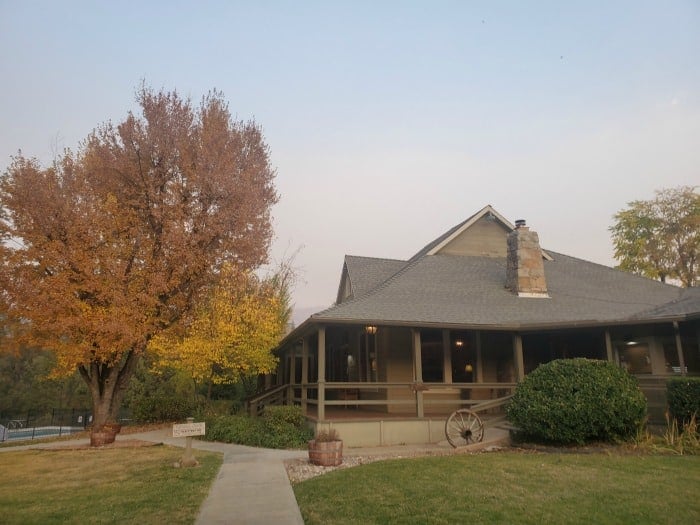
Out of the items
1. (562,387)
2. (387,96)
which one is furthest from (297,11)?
(562,387)

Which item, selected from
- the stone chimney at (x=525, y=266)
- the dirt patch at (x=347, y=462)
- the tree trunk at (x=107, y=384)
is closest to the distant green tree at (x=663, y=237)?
the stone chimney at (x=525, y=266)

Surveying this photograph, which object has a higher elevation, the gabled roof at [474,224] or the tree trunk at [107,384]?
the gabled roof at [474,224]

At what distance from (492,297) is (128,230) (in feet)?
46.6

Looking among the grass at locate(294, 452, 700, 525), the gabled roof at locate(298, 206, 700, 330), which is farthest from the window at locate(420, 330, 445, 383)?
the grass at locate(294, 452, 700, 525)

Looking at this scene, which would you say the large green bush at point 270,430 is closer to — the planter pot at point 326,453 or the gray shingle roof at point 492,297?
the planter pot at point 326,453

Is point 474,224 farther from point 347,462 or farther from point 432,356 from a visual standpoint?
point 347,462

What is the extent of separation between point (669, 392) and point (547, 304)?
18.7 ft

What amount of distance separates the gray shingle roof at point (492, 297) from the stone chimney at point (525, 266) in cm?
43

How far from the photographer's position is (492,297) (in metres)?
17.1

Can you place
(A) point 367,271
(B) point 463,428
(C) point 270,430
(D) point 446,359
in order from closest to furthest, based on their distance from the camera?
(B) point 463,428, (C) point 270,430, (D) point 446,359, (A) point 367,271

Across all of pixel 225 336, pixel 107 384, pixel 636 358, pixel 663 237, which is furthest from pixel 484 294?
pixel 663 237

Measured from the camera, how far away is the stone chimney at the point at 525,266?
17.7 metres

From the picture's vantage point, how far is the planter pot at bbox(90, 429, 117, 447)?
579 inches

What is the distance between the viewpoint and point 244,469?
31.4 feet
